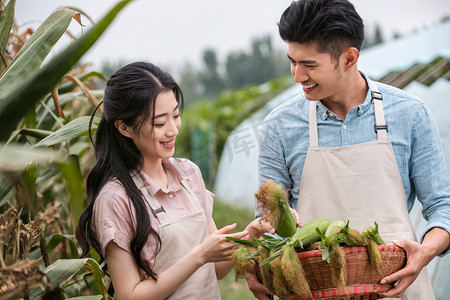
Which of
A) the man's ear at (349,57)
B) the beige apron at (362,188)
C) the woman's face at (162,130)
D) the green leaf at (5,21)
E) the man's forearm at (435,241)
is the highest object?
the green leaf at (5,21)

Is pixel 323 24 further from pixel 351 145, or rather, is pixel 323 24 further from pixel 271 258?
pixel 271 258

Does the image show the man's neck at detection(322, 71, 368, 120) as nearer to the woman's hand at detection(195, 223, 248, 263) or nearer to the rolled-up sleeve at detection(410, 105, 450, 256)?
the rolled-up sleeve at detection(410, 105, 450, 256)

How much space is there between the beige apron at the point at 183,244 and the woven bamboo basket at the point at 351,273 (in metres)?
0.42

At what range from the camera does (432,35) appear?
568 centimetres

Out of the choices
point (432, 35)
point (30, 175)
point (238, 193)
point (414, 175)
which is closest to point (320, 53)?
point (414, 175)

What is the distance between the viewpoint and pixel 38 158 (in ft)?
2.72

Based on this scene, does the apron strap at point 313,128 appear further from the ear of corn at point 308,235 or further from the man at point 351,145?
the ear of corn at point 308,235

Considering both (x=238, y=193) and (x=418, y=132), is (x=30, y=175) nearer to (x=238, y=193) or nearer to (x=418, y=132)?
(x=418, y=132)

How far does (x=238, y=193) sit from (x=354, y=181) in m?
5.26

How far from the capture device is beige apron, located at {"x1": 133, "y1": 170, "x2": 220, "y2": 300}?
5.44 ft

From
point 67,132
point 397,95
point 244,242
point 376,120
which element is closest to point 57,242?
point 67,132

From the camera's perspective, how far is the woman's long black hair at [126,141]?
5.39 ft

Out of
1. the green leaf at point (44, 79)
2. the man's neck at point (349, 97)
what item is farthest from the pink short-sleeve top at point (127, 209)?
the green leaf at point (44, 79)

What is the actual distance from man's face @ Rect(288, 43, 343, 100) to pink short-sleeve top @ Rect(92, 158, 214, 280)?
20.6 inches
